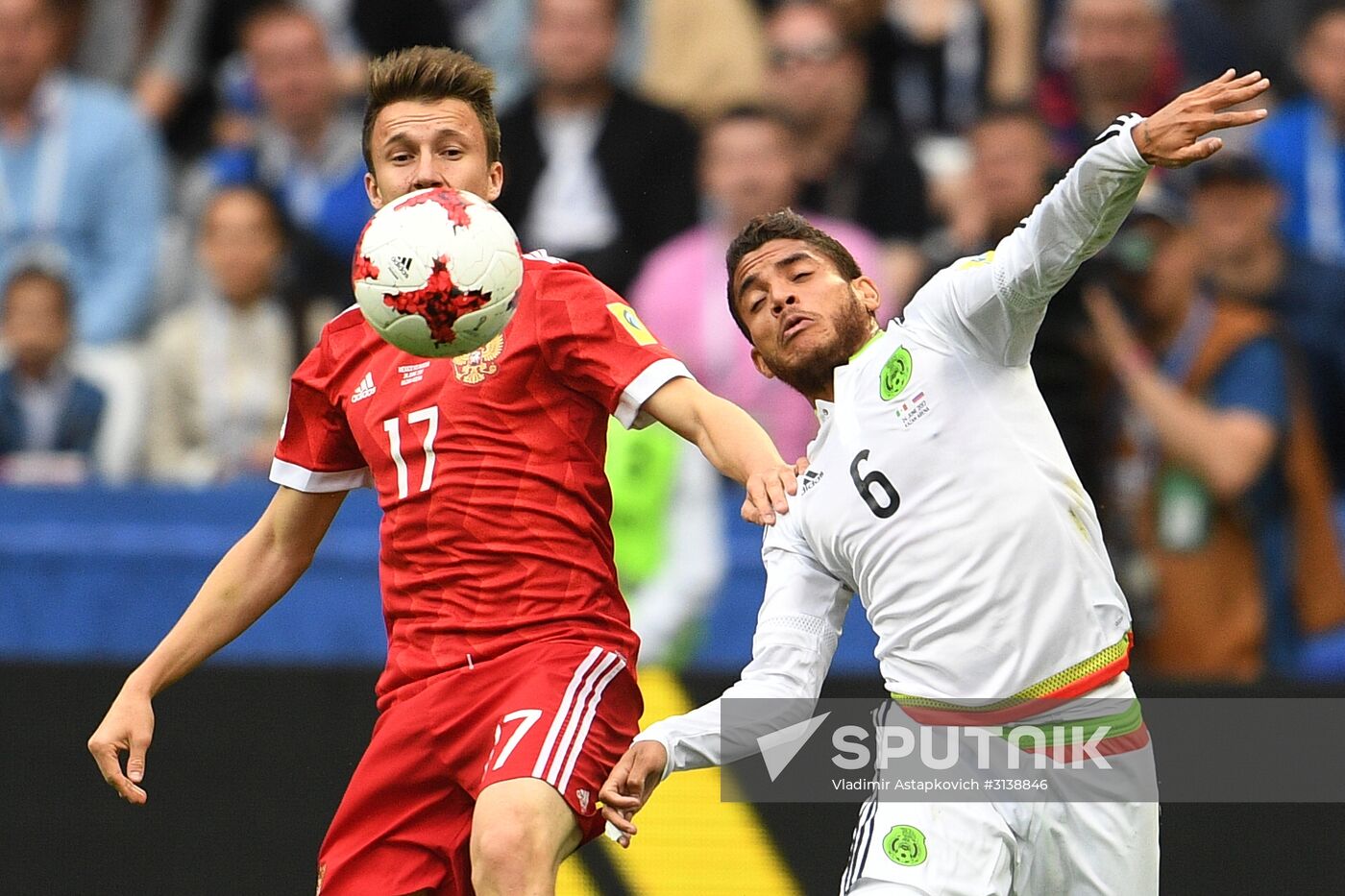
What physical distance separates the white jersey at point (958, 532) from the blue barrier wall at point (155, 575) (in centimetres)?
292

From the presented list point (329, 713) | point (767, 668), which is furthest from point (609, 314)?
point (329, 713)

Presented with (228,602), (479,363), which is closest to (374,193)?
(479,363)

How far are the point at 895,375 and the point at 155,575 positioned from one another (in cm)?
420

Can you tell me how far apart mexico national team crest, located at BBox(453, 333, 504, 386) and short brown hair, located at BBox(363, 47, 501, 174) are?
0.52 metres

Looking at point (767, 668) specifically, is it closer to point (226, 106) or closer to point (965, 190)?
point (965, 190)

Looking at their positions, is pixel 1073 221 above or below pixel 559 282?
above

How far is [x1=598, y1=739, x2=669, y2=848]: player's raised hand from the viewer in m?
4.83

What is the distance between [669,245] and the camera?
900 centimetres

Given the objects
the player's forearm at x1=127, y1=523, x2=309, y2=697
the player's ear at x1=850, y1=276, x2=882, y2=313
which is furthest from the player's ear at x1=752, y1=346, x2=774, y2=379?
the player's forearm at x1=127, y1=523, x2=309, y2=697

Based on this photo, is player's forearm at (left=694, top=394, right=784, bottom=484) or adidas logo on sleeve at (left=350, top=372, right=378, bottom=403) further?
adidas logo on sleeve at (left=350, top=372, right=378, bottom=403)

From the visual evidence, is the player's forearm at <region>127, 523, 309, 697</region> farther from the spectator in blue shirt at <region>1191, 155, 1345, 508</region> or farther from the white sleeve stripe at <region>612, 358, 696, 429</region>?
the spectator in blue shirt at <region>1191, 155, 1345, 508</region>

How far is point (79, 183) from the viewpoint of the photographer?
32.8 feet

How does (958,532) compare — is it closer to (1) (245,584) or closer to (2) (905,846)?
(2) (905,846)

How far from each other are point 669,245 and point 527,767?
448cm
